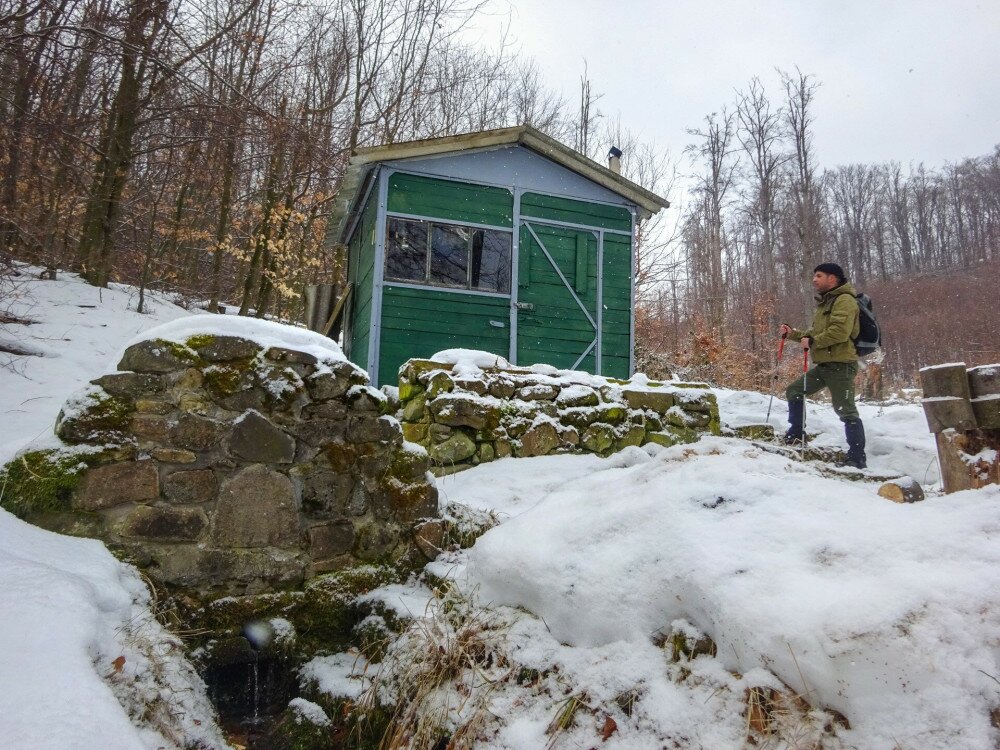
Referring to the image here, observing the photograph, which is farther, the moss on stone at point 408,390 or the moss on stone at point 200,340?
the moss on stone at point 408,390

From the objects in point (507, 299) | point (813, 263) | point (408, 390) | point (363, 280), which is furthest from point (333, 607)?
point (813, 263)

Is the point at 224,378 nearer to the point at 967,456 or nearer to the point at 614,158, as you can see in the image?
the point at 967,456

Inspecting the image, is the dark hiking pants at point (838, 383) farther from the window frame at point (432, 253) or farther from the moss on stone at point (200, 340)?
the moss on stone at point (200, 340)

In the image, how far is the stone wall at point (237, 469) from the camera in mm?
2768

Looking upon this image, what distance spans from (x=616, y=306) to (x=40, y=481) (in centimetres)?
756

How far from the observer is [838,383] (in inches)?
205

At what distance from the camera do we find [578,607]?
2.29 meters

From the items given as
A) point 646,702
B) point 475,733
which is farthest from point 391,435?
point 646,702

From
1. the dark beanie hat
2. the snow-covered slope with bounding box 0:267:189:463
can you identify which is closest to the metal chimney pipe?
the dark beanie hat

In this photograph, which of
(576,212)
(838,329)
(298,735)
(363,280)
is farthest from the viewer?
(363,280)

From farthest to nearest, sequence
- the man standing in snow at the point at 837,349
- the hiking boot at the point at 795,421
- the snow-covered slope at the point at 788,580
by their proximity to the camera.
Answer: the hiking boot at the point at 795,421
the man standing in snow at the point at 837,349
the snow-covered slope at the point at 788,580

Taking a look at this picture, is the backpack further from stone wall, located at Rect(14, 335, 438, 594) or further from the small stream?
the small stream

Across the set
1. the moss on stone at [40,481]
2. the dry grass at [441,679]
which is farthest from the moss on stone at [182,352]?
the dry grass at [441,679]

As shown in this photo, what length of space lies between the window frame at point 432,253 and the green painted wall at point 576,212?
1.75 ft
